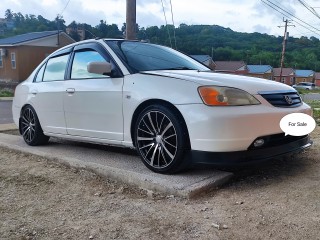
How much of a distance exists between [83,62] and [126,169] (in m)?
1.58

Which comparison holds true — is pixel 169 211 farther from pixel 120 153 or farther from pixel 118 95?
pixel 120 153

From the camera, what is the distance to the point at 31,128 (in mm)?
5367

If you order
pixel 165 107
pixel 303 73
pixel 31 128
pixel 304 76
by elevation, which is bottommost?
pixel 304 76

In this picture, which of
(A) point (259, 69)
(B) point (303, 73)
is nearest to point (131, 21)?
(A) point (259, 69)

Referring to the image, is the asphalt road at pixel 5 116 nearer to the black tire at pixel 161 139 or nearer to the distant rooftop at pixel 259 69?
the black tire at pixel 161 139

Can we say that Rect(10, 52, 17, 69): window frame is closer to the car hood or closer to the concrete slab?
the concrete slab

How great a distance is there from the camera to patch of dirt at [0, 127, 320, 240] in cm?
260

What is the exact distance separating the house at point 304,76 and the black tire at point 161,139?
93.8 m

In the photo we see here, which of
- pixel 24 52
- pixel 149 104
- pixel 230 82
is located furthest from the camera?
pixel 24 52

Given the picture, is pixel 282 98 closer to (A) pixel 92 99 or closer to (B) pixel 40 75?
(A) pixel 92 99

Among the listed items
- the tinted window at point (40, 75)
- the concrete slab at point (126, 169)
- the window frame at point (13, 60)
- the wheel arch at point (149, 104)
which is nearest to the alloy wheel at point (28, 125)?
the concrete slab at point (126, 169)

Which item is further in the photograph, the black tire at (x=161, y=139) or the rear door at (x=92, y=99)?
the rear door at (x=92, y=99)

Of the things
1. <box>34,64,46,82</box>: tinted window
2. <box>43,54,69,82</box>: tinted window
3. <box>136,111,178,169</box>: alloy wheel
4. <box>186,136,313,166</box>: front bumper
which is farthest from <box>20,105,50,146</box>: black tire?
<box>186,136,313,166</box>: front bumper

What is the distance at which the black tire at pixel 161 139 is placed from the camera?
337 cm
